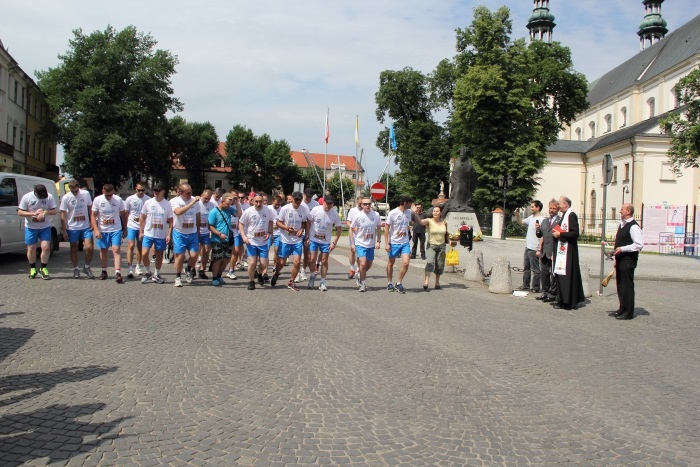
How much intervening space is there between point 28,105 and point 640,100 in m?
61.2

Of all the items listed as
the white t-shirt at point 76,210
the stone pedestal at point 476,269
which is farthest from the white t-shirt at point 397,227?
the white t-shirt at point 76,210

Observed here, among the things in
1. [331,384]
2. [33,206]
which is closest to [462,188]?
[33,206]

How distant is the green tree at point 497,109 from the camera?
4191cm

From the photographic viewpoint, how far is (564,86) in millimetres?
48062

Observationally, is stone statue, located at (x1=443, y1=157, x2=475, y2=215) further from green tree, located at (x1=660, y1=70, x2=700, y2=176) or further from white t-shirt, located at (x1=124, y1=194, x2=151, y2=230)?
white t-shirt, located at (x1=124, y1=194, x2=151, y2=230)

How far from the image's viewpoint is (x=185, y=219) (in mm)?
10945

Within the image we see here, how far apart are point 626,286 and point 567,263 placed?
114 cm

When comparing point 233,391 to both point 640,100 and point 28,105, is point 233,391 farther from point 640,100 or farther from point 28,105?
point 640,100

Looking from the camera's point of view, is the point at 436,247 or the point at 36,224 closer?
the point at 36,224

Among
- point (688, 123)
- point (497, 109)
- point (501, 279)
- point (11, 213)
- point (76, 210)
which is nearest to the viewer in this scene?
point (76, 210)

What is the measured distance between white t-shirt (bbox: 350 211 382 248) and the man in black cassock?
11.2 feet

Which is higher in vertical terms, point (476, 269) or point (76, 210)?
point (76, 210)

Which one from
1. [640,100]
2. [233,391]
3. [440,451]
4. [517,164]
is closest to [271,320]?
[233,391]

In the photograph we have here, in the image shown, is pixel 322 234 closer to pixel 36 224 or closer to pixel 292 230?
pixel 292 230
